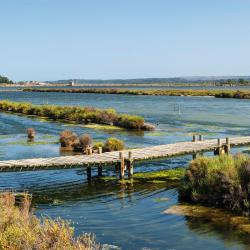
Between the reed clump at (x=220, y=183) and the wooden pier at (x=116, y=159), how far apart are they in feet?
19.0

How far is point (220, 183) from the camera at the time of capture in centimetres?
2195

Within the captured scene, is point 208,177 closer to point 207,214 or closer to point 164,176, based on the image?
point 207,214

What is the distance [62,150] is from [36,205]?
16.6 meters

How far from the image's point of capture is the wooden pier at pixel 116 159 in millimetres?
27047

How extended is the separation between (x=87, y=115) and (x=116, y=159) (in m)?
36.7

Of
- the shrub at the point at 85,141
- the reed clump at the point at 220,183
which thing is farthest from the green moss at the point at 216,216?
the shrub at the point at 85,141

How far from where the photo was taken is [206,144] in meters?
34.8

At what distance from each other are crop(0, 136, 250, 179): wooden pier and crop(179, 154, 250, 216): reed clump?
580 cm

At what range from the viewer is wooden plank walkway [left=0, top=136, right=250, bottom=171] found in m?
27.0

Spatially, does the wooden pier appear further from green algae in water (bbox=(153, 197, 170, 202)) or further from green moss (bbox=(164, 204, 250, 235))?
green moss (bbox=(164, 204, 250, 235))

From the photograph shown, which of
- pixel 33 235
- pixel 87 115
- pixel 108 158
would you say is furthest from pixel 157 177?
pixel 87 115

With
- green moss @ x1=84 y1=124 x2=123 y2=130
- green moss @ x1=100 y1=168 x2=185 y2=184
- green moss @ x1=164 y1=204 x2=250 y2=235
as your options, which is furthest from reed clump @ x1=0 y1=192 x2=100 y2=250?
green moss @ x1=84 y1=124 x2=123 y2=130

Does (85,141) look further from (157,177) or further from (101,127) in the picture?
(101,127)

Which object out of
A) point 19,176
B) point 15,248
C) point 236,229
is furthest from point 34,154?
point 15,248
